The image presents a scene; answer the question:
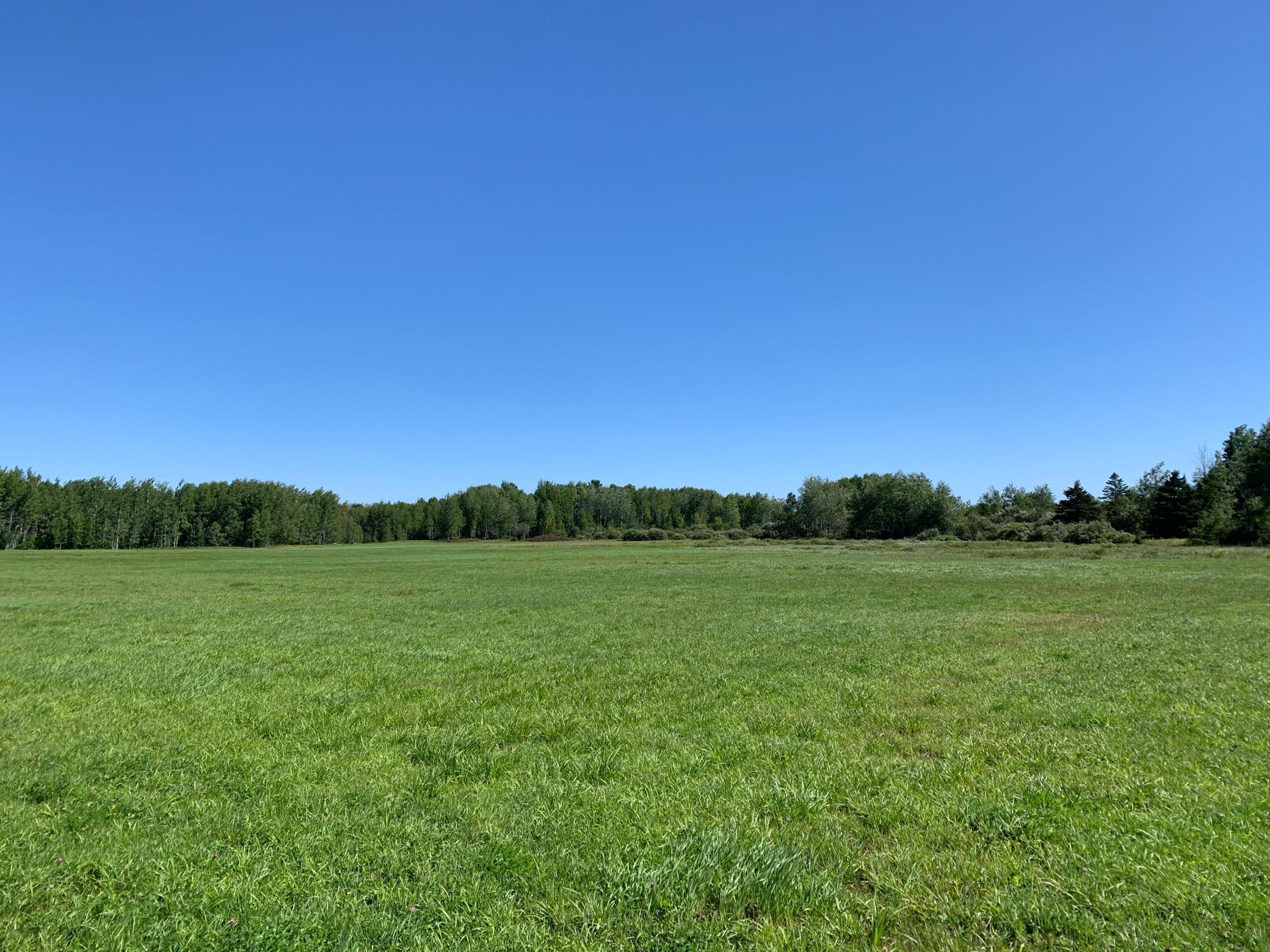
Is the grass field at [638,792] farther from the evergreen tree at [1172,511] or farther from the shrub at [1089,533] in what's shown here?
the evergreen tree at [1172,511]

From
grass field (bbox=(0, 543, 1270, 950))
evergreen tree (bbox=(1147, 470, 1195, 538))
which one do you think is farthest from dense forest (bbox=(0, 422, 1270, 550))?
grass field (bbox=(0, 543, 1270, 950))

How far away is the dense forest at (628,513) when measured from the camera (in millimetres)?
86250

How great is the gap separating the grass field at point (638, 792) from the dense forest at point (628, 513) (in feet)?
272

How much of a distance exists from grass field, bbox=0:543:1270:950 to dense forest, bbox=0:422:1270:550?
82804mm

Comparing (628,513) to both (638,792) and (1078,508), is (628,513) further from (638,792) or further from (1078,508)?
(638,792)

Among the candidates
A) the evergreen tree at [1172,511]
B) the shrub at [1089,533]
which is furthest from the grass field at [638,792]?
the evergreen tree at [1172,511]

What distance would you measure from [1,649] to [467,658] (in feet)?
38.0

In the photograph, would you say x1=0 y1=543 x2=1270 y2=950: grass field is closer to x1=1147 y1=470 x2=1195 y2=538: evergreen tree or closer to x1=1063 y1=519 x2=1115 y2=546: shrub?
x1=1063 y1=519 x2=1115 y2=546: shrub

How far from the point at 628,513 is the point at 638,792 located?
7342 inches

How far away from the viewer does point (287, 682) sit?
39.2 feet

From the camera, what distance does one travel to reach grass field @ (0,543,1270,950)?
14.1 ft

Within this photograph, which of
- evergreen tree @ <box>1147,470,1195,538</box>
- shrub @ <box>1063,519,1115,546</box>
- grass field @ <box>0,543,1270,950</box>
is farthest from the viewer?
evergreen tree @ <box>1147,470,1195,538</box>

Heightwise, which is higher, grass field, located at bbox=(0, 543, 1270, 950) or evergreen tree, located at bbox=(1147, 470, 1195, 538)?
evergreen tree, located at bbox=(1147, 470, 1195, 538)

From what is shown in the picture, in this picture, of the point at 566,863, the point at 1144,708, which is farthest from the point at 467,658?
the point at 1144,708
